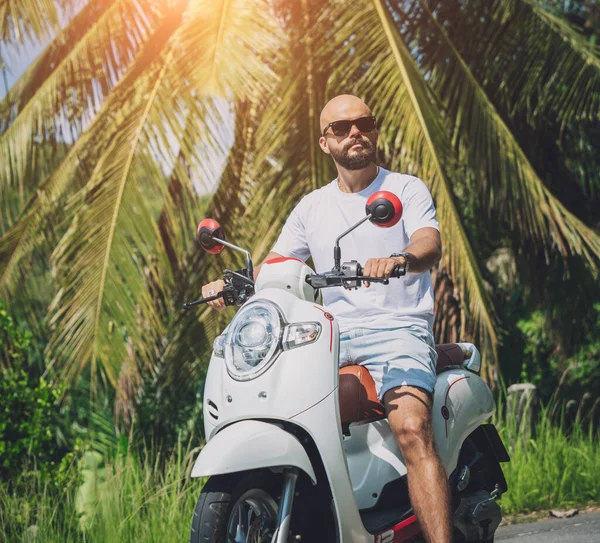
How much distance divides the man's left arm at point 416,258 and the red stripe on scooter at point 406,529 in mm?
859

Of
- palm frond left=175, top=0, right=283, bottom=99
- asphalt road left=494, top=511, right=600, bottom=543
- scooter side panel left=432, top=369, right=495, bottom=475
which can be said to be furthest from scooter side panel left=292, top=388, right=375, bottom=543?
palm frond left=175, top=0, right=283, bottom=99

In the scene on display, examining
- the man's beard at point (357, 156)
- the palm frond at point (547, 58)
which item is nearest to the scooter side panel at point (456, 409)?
the man's beard at point (357, 156)

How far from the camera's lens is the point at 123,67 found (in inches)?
327

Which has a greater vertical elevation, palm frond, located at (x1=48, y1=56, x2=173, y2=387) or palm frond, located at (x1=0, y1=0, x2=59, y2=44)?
palm frond, located at (x1=0, y1=0, x2=59, y2=44)

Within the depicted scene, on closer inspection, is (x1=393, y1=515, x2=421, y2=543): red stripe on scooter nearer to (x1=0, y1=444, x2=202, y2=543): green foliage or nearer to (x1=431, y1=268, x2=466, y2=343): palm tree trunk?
(x1=0, y1=444, x2=202, y2=543): green foliage

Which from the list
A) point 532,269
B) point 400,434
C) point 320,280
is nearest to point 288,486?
point 400,434

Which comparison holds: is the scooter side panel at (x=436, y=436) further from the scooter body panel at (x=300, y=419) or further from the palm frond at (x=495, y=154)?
the palm frond at (x=495, y=154)

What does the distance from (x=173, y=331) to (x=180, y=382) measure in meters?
0.51

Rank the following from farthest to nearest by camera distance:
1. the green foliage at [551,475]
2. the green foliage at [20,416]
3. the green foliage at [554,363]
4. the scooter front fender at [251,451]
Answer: the green foliage at [554,363] < the green foliage at [20,416] < the green foliage at [551,475] < the scooter front fender at [251,451]

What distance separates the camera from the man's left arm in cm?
283

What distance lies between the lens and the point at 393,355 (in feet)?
10.4

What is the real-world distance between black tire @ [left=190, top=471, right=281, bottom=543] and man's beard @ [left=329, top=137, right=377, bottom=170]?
130cm

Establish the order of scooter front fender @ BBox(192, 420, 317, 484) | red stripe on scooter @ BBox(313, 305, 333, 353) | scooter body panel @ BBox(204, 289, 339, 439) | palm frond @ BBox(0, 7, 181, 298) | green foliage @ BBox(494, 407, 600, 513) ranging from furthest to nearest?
1. palm frond @ BBox(0, 7, 181, 298)
2. green foliage @ BBox(494, 407, 600, 513)
3. red stripe on scooter @ BBox(313, 305, 333, 353)
4. scooter body panel @ BBox(204, 289, 339, 439)
5. scooter front fender @ BBox(192, 420, 317, 484)

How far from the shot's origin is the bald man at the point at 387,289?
2.99m
